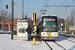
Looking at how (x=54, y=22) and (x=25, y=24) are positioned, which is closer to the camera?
(x=54, y=22)

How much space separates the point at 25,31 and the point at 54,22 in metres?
4.10

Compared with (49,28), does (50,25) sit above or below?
above

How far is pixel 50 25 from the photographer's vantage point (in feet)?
54.0

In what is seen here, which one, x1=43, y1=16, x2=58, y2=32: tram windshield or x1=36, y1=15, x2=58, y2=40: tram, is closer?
x1=36, y1=15, x2=58, y2=40: tram

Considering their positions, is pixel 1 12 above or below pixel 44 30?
above

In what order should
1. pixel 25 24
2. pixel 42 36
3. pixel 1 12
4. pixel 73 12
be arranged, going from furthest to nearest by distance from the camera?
1. pixel 1 12
2. pixel 73 12
3. pixel 25 24
4. pixel 42 36

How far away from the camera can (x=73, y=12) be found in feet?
129

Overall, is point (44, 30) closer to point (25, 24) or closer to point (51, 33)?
point (51, 33)

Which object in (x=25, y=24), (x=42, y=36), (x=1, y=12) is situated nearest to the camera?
(x=42, y=36)

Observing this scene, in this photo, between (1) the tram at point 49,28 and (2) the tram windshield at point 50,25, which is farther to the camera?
(2) the tram windshield at point 50,25

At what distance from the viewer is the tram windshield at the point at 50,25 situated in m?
16.3

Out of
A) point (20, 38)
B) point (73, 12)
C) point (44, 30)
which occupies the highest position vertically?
point (73, 12)

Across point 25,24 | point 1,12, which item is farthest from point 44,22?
point 1,12

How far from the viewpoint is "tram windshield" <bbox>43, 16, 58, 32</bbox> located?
643 inches
